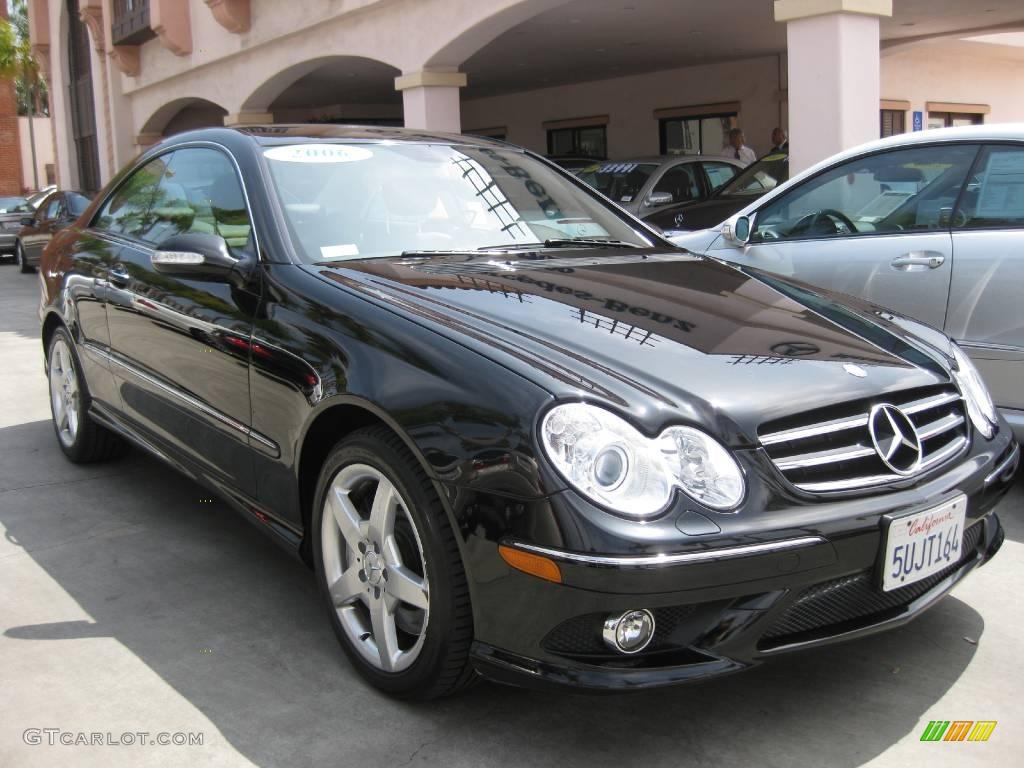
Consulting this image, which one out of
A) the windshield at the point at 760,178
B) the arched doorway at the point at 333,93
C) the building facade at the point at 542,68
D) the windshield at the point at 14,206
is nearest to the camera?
the building facade at the point at 542,68

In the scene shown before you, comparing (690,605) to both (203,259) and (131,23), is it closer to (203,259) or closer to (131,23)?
(203,259)

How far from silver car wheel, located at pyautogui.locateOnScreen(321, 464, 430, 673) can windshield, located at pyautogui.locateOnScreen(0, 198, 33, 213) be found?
21246 mm

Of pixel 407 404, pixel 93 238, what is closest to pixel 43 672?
pixel 407 404

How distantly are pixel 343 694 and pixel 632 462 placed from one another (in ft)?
3.76

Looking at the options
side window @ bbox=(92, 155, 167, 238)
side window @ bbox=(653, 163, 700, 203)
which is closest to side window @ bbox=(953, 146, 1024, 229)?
side window @ bbox=(92, 155, 167, 238)

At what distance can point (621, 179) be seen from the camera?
1168cm

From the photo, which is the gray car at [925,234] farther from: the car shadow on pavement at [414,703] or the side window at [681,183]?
the side window at [681,183]

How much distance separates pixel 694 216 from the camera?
1059 centimetres

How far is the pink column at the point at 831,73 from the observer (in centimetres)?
818

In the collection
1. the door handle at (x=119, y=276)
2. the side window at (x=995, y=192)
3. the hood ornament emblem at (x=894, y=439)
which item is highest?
the side window at (x=995, y=192)

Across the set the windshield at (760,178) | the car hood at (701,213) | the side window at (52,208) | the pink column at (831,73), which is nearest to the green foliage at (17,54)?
the side window at (52,208)

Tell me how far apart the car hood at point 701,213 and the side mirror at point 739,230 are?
A: 509 centimetres

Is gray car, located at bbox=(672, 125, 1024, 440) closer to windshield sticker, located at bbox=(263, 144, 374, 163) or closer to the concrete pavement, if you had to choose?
the concrete pavement

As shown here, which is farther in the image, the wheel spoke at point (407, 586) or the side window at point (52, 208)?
the side window at point (52, 208)
